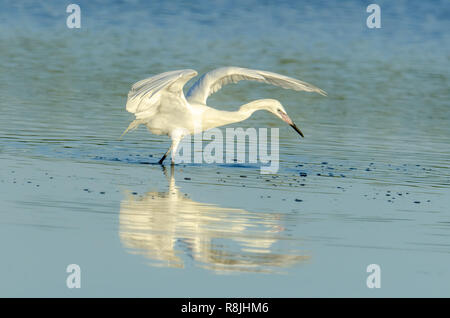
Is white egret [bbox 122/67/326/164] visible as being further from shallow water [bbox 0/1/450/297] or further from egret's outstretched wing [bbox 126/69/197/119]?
shallow water [bbox 0/1/450/297]

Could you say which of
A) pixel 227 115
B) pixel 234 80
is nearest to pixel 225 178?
pixel 227 115

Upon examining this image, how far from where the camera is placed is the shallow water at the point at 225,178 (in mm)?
9156

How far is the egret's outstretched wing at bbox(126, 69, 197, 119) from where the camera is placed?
13805mm

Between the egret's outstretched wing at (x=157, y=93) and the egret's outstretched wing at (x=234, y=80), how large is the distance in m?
0.74

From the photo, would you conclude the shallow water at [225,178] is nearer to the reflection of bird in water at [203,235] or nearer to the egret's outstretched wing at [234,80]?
the reflection of bird in water at [203,235]

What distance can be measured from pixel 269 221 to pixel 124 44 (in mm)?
18214

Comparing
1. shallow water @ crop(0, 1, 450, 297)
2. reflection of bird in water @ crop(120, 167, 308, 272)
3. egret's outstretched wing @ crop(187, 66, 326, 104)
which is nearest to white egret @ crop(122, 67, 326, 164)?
egret's outstretched wing @ crop(187, 66, 326, 104)

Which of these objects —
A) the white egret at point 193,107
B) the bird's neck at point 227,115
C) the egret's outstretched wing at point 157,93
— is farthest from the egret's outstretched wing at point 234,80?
the egret's outstretched wing at point 157,93

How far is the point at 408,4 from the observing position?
37438 mm

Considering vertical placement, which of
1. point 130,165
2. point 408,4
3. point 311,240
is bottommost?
point 311,240

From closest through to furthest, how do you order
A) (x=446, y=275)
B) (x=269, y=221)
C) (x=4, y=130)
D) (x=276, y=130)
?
1. (x=446, y=275)
2. (x=269, y=221)
3. (x=4, y=130)
4. (x=276, y=130)

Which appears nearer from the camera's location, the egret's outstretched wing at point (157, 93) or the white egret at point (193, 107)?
the egret's outstretched wing at point (157, 93)

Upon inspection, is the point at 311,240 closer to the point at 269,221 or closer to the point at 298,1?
the point at 269,221

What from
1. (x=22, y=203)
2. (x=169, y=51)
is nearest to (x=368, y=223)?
(x=22, y=203)
